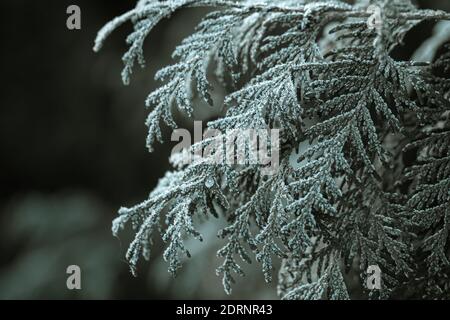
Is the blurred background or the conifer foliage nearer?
the conifer foliage

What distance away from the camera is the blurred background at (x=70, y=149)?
5.04 m

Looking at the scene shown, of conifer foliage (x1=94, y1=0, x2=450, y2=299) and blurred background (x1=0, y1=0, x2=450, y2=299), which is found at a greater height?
blurred background (x1=0, y1=0, x2=450, y2=299)

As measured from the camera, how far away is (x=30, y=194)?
6008mm

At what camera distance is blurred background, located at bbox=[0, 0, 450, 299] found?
5.04 metres

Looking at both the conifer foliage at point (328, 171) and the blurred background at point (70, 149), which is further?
the blurred background at point (70, 149)

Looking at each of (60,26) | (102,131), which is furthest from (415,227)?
(60,26)

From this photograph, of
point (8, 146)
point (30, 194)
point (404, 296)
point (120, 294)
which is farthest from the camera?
point (8, 146)

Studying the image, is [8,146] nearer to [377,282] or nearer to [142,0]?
[142,0]

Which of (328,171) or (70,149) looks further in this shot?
(70,149)

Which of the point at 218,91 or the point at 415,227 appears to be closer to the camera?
the point at 415,227

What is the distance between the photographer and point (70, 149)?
6.16 m

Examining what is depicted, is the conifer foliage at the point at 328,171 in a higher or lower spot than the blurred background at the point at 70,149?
lower

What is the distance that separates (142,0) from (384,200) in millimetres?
917

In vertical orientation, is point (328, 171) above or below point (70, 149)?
below
